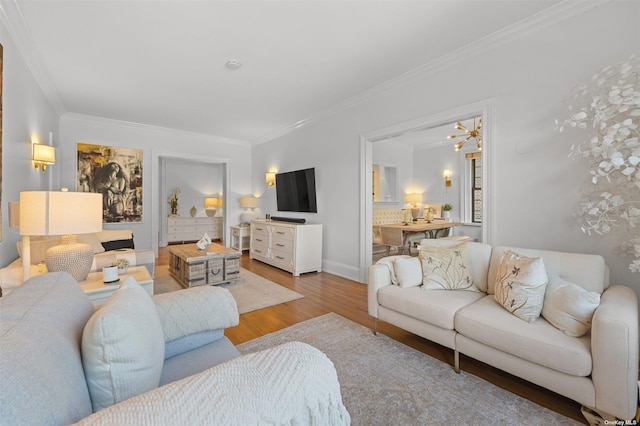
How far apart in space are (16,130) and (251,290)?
9.33 feet

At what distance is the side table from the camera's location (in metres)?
6.46

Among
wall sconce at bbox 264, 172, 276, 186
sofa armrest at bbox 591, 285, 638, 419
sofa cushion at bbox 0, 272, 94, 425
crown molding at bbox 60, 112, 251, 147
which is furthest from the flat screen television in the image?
sofa cushion at bbox 0, 272, 94, 425

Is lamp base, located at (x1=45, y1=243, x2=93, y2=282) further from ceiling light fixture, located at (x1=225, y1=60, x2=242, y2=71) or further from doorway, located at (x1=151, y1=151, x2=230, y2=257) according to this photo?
doorway, located at (x1=151, y1=151, x2=230, y2=257)

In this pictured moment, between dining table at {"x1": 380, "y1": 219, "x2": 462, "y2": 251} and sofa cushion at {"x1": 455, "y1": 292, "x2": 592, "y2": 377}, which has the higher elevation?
dining table at {"x1": 380, "y1": 219, "x2": 462, "y2": 251}

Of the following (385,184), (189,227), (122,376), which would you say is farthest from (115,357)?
(189,227)

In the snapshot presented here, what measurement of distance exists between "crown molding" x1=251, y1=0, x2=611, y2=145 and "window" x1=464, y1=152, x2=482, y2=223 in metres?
3.71

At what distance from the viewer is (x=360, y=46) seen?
9.37ft

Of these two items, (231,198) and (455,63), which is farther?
(231,198)

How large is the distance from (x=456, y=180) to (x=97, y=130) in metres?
7.31

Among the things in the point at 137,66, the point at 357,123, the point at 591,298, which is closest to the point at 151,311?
the point at 591,298

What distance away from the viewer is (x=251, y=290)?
3781 millimetres

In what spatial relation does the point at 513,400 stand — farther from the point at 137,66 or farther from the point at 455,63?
the point at 137,66

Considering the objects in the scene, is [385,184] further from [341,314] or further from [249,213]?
[341,314]

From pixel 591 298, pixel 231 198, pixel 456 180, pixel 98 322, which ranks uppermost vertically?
pixel 456 180
